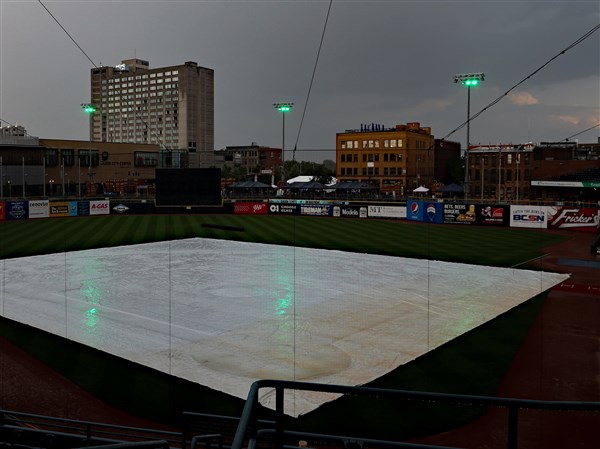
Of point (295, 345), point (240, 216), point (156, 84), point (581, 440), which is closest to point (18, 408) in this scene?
point (295, 345)

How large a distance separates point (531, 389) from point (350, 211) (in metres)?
38.9

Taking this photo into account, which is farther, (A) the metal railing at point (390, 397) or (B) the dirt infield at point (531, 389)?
(B) the dirt infield at point (531, 389)

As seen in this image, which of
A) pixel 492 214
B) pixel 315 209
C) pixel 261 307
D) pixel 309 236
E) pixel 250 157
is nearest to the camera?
pixel 261 307

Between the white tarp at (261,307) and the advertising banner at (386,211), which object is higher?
the advertising banner at (386,211)

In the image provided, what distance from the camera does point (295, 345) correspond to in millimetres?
14383

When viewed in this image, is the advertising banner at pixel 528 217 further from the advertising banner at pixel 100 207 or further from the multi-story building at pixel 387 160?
the advertising banner at pixel 100 207

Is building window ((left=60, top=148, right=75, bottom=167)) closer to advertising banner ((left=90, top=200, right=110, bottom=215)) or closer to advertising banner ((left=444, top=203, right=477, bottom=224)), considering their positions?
advertising banner ((left=90, top=200, right=110, bottom=215))

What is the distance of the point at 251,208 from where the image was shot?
53875 millimetres

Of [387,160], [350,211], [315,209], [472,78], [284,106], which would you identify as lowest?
[350,211]

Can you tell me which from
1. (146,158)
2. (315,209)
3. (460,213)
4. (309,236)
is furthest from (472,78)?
(146,158)

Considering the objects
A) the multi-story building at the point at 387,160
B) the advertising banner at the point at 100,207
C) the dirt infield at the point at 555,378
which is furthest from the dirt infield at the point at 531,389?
the multi-story building at the point at 387,160

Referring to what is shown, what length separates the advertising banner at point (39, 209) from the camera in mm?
45844

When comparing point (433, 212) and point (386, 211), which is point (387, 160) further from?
point (433, 212)

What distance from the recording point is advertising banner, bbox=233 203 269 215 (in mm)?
53750
